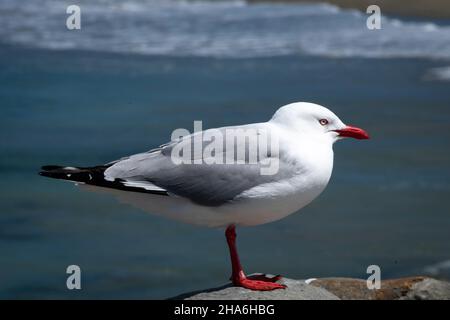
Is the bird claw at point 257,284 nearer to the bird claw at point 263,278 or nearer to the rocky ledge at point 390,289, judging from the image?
the bird claw at point 263,278

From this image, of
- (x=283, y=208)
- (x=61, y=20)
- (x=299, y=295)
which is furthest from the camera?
(x=61, y=20)

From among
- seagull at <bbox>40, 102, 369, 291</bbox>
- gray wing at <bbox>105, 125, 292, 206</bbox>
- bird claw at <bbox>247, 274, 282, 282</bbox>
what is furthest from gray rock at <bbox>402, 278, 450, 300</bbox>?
gray wing at <bbox>105, 125, 292, 206</bbox>

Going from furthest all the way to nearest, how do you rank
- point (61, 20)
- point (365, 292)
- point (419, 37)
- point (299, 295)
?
point (61, 20) → point (419, 37) → point (365, 292) → point (299, 295)

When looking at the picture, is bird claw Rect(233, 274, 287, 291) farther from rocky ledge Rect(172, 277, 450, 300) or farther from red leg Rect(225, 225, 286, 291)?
rocky ledge Rect(172, 277, 450, 300)

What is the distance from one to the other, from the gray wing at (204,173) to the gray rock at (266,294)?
2.14 ft

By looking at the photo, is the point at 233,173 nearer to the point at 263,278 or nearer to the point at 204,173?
the point at 204,173

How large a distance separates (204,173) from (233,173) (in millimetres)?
173

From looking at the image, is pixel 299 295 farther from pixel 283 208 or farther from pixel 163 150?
pixel 163 150

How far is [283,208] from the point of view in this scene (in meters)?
5.57

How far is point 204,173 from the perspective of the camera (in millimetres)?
5641

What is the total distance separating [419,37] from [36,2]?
9.74 metres

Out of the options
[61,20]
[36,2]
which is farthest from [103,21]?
[36,2]

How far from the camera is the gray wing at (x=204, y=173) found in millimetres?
5574

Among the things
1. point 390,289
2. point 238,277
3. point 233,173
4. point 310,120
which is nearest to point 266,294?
point 238,277
